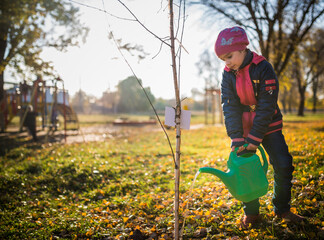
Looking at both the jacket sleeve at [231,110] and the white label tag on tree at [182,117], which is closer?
the white label tag on tree at [182,117]

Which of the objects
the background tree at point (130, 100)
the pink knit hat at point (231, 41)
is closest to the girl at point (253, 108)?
the pink knit hat at point (231, 41)

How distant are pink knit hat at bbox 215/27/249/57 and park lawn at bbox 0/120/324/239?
125cm

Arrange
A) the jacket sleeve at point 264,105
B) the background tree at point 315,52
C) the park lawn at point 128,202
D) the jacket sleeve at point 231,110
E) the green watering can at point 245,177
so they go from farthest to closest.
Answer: the background tree at point 315,52, the park lawn at point 128,202, the jacket sleeve at point 231,110, the jacket sleeve at point 264,105, the green watering can at point 245,177

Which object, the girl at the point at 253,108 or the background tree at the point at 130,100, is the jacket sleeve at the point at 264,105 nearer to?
the girl at the point at 253,108

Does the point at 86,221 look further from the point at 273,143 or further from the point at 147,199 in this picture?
the point at 273,143

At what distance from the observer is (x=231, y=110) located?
2156mm

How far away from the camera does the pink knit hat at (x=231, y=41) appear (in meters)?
1.95

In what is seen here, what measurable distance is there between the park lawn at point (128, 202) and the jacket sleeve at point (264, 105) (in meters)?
0.77

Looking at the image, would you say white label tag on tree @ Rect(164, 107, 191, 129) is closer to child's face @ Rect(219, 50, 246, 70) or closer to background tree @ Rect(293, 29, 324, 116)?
child's face @ Rect(219, 50, 246, 70)

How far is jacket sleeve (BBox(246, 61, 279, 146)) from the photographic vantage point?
1939 millimetres

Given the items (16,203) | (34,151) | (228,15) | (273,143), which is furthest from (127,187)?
(228,15)

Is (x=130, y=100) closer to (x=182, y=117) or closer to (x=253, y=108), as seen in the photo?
(x=253, y=108)

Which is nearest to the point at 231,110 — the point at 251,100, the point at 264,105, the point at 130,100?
the point at 251,100

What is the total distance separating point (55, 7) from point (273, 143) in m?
9.19
